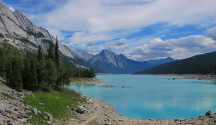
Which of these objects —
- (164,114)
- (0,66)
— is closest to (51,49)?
(0,66)

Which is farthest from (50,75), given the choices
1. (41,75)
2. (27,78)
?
(27,78)

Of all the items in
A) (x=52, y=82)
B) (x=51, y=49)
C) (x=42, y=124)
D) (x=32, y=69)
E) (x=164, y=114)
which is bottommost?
(x=164, y=114)

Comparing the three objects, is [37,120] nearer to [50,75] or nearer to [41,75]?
[41,75]

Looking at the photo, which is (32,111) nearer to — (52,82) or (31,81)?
(31,81)

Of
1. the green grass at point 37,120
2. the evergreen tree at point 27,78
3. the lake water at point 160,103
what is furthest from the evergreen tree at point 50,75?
the green grass at point 37,120

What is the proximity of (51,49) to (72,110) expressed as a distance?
4882 centimetres

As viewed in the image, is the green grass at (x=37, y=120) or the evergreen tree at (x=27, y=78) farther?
the evergreen tree at (x=27, y=78)

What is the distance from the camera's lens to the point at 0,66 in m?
69.8

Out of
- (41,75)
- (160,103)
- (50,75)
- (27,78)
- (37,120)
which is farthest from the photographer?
(160,103)

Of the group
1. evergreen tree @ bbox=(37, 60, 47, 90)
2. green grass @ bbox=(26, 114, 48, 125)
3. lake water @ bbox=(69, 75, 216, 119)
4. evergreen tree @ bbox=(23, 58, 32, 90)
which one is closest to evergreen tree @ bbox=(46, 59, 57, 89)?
evergreen tree @ bbox=(37, 60, 47, 90)

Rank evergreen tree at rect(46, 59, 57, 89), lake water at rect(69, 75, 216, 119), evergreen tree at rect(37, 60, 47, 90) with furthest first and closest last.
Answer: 1. evergreen tree at rect(46, 59, 57, 89)
2. evergreen tree at rect(37, 60, 47, 90)
3. lake water at rect(69, 75, 216, 119)

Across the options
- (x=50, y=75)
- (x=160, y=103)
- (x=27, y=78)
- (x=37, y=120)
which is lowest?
(x=160, y=103)

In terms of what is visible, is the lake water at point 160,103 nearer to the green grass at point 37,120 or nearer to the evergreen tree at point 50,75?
the evergreen tree at point 50,75

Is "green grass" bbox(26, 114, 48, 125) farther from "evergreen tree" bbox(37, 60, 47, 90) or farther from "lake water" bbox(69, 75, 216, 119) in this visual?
"evergreen tree" bbox(37, 60, 47, 90)
